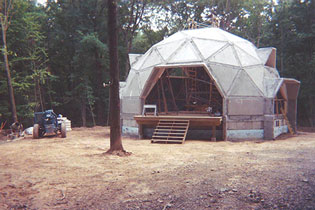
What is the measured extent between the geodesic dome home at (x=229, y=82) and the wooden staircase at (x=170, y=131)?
57cm

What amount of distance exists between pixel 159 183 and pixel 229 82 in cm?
817

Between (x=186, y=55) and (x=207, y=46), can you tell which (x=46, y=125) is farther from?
(x=207, y=46)

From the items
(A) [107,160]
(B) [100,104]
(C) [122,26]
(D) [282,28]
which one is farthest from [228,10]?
(A) [107,160]

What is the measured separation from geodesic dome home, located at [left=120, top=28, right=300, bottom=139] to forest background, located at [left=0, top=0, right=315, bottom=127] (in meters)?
6.12

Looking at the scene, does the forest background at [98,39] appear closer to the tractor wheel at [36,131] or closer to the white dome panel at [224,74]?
the tractor wheel at [36,131]

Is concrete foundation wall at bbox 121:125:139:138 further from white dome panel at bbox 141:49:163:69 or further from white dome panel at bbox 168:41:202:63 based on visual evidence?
white dome panel at bbox 168:41:202:63

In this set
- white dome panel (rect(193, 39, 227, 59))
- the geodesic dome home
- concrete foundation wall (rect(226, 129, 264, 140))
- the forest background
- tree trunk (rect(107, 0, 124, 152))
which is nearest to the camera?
tree trunk (rect(107, 0, 124, 152))

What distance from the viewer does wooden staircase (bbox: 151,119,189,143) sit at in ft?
35.0

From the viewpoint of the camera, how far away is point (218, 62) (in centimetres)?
1203

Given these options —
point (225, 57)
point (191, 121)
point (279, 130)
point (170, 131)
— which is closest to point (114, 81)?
point (170, 131)

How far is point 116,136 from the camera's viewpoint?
7613mm

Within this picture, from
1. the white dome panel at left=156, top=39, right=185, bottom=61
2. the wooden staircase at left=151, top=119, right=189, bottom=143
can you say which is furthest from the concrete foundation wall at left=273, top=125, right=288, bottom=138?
the white dome panel at left=156, top=39, right=185, bottom=61

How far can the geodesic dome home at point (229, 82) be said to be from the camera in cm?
1142

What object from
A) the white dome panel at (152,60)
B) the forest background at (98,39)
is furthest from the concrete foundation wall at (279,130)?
the forest background at (98,39)
